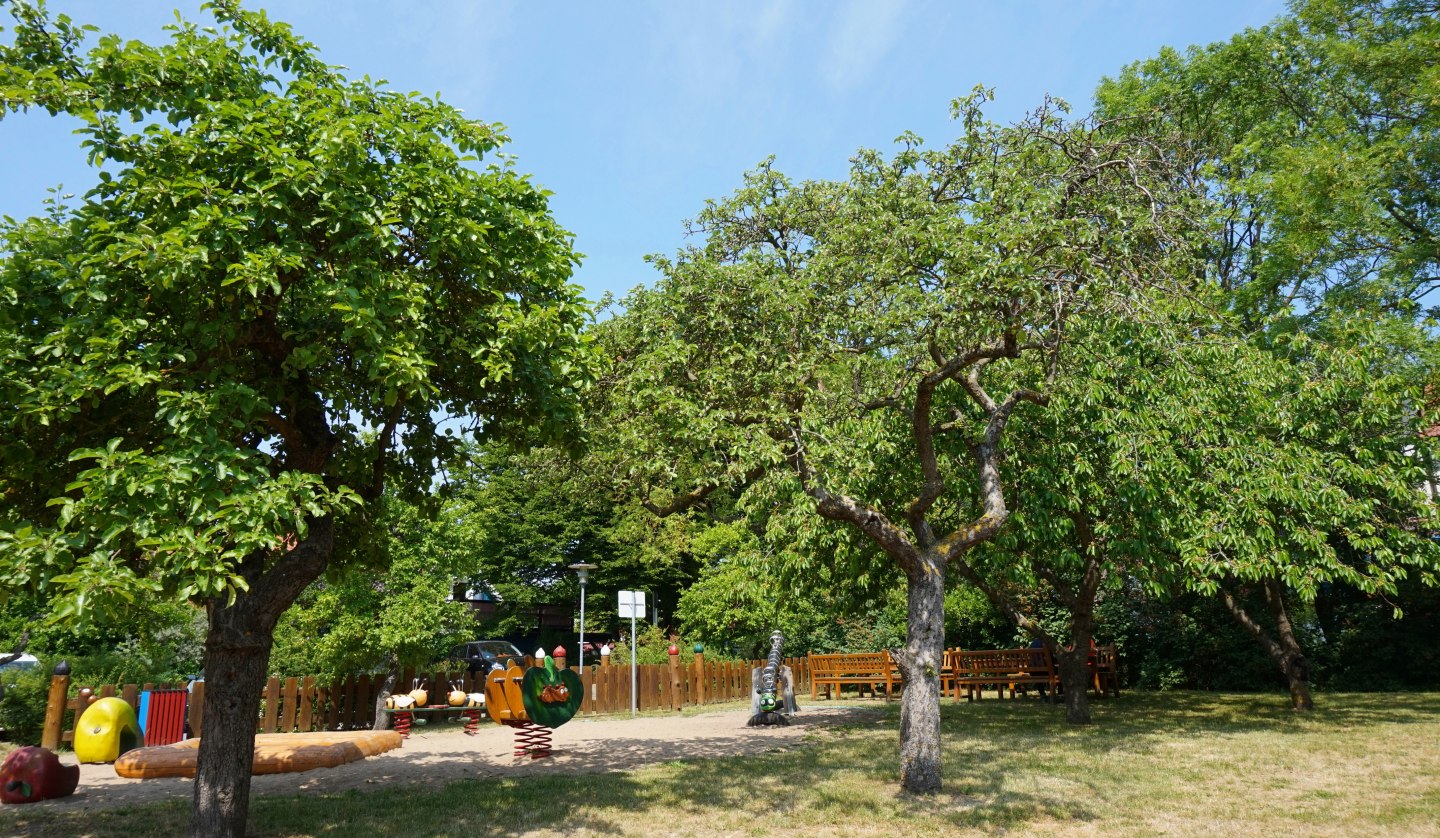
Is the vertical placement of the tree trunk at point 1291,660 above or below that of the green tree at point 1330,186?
below

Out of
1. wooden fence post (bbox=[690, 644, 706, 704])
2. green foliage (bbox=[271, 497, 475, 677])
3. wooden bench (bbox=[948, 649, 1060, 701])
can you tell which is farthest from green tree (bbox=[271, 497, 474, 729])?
wooden bench (bbox=[948, 649, 1060, 701])

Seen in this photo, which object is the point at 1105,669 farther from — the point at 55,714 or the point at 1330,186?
the point at 55,714

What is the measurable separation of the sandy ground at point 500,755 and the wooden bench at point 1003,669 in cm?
311

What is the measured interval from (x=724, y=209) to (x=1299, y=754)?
1051cm

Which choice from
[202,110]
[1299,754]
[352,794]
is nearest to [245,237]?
[202,110]

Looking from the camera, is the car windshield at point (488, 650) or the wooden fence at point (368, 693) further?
the car windshield at point (488, 650)

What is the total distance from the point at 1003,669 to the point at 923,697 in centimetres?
1232

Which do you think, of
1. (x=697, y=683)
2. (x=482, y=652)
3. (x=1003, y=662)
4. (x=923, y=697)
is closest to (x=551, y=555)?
(x=482, y=652)

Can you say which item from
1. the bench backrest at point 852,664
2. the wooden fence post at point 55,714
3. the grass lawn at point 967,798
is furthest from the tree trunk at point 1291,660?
the wooden fence post at point 55,714

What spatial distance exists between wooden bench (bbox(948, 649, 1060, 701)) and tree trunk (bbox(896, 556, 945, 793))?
11347mm

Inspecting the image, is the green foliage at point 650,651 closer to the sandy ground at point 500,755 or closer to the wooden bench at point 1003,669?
the sandy ground at point 500,755

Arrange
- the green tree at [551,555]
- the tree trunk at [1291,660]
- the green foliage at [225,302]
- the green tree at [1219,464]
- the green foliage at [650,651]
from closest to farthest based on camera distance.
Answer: the green foliage at [225,302], the green tree at [1219,464], the tree trunk at [1291,660], the green foliage at [650,651], the green tree at [551,555]

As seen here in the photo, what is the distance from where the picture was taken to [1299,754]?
1041cm

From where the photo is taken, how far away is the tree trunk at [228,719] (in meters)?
6.60
